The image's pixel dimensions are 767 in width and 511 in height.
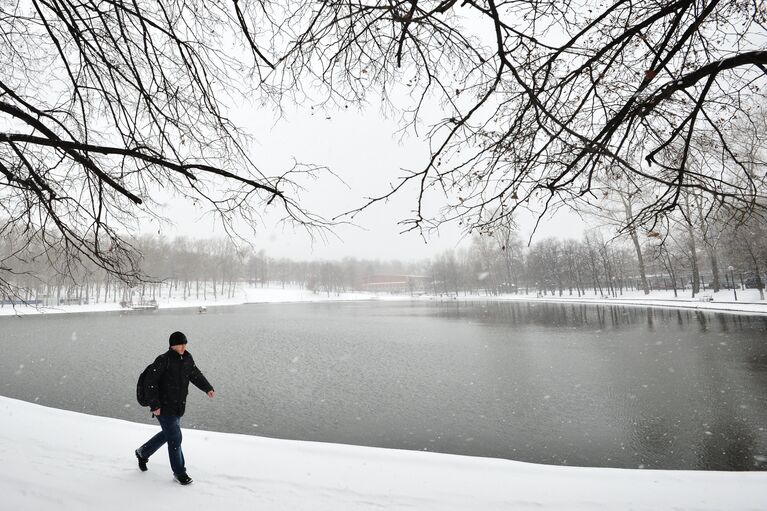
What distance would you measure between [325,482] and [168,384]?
2178 millimetres

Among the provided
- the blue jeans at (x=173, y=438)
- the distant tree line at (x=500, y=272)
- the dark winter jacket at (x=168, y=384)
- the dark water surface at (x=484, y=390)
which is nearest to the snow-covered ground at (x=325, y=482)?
the blue jeans at (x=173, y=438)

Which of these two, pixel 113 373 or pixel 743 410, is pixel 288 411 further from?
pixel 743 410

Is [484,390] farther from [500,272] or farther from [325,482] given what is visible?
[500,272]

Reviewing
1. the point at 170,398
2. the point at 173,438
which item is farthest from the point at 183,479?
the point at 170,398

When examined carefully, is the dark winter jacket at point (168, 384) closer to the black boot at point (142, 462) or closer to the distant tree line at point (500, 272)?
the black boot at point (142, 462)

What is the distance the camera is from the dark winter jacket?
4078 mm

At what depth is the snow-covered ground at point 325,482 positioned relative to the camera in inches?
153

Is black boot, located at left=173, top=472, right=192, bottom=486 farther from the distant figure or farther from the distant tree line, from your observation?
the distant tree line

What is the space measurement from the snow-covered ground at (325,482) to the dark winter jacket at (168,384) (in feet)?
2.90

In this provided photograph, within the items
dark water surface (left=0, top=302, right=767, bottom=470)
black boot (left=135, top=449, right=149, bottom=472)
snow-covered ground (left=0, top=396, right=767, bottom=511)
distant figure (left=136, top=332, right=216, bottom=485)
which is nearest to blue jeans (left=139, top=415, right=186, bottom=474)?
distant figure (left=136, top=332, right=216, bottom=485)

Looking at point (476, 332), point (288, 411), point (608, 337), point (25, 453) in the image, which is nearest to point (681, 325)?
point (608, 337)

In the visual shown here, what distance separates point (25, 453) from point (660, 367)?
52.4 feet

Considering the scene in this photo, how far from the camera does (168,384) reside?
417cm

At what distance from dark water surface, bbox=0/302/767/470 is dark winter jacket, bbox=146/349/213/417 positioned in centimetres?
386
